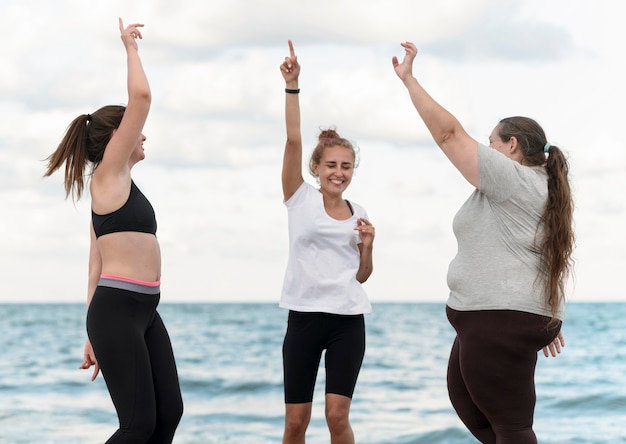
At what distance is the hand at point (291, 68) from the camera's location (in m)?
4.85

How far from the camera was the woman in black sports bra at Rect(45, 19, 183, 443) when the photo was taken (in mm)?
3932

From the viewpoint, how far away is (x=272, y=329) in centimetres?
2947

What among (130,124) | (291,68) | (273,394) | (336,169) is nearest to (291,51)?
(291,68)

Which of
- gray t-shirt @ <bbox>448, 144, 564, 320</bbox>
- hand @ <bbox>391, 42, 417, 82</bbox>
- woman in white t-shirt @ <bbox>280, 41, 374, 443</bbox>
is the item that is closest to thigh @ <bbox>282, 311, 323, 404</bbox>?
woman in white t-shirt @ <bbox>280, 41, 374, 443</bbox>

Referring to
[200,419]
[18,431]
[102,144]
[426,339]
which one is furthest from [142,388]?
[426,339]

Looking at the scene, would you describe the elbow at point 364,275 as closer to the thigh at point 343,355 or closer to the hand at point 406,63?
the thigh at point 343,355

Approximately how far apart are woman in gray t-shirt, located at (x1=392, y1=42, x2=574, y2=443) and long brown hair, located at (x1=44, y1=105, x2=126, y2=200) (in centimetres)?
139

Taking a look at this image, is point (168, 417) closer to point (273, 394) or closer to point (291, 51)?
point (291, 51)

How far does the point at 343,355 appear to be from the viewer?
191 inches

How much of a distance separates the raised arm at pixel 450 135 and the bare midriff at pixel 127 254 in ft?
4.62

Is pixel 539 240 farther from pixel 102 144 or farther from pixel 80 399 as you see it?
pixel 80 399

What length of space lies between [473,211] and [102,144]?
178 centimetres

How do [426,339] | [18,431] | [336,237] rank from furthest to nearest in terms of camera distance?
1. [426,339]
2. [18,431]
3. [336,237]

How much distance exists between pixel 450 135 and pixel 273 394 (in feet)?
36.3
